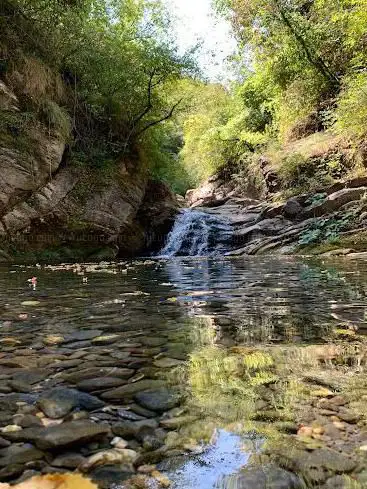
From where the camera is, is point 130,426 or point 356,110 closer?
point 130,426

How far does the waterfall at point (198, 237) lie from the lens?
547 inches

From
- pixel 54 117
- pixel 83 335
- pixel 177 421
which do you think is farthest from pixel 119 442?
pixel 54 117

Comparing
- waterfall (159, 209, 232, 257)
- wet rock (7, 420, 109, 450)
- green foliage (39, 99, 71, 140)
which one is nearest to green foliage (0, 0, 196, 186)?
green foliage (39, 99, 71, 140)

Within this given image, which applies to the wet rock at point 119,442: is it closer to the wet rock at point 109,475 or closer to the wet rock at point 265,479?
the wet rock at point 109,475

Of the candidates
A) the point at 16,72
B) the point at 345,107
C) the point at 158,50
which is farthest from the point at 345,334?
the point at 158,50

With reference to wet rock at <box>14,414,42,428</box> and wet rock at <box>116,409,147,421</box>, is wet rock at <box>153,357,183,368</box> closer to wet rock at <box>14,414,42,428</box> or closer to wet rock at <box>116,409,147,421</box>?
wet rock at <box>116,409,147,421</box>

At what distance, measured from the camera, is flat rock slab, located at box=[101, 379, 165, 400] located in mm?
1612

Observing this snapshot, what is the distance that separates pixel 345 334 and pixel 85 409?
1587 mm

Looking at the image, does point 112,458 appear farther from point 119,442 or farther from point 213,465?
point 213,465

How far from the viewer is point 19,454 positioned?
115cm

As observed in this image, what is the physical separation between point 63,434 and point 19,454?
0.13 meters

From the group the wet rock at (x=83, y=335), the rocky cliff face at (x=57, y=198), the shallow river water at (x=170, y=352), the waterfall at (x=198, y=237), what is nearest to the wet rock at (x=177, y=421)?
the shallow river water at (x=170, y=352)

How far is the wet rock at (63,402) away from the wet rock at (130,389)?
0.21 feet

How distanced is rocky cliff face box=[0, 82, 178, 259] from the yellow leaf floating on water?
9972 mm
